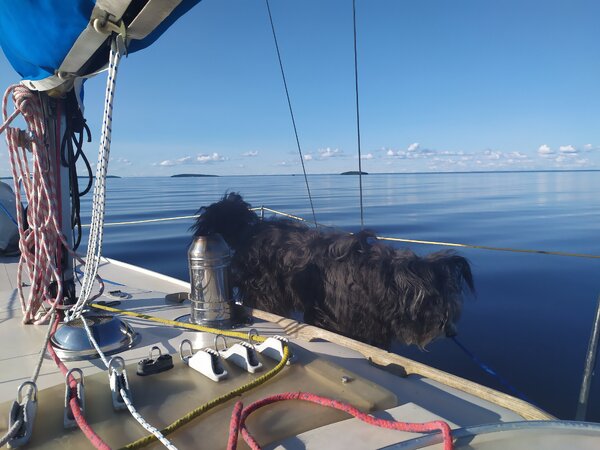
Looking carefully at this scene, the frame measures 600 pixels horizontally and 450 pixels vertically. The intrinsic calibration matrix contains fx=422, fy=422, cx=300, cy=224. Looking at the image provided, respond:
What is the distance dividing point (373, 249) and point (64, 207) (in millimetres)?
1298

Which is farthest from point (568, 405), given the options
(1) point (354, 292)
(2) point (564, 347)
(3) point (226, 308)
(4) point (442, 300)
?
(3) point (226, 308)

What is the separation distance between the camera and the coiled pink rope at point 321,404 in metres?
0.81

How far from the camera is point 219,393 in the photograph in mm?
1064

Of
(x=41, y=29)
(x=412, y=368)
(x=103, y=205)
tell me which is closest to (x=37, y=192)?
(x=103, y=205)

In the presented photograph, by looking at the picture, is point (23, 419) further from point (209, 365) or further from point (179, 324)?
point (179, 324)

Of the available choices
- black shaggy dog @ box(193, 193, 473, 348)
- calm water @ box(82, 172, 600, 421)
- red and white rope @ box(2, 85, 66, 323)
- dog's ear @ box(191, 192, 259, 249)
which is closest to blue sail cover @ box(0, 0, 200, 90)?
red and white rope @ box(2, 85, 66, 323)

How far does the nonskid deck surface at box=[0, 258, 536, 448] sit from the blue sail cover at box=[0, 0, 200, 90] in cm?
92

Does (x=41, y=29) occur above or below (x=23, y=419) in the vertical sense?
above

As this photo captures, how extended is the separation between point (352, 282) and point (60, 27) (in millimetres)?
1338

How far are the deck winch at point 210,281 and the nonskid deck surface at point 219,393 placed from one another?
122mm

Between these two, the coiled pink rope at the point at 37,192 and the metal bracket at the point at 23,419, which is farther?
the coiled pink rope at the point at 37,192

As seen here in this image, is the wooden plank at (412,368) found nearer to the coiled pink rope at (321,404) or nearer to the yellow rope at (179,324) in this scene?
the yellow rope at (179,324)

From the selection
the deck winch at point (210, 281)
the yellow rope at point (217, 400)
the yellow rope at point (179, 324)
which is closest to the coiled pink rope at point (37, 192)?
the yellow rope at point (179, 324)

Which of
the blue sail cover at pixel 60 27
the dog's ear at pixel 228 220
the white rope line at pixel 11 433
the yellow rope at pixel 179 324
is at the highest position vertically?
the blue sail cover at pixel 60 27
